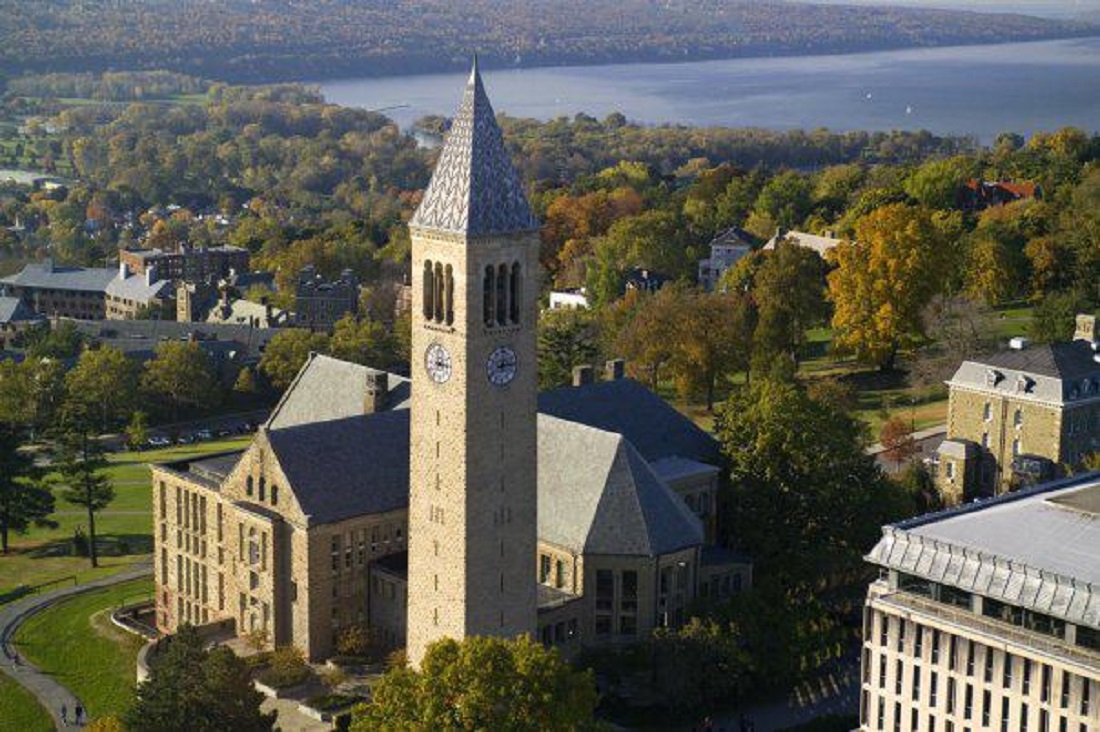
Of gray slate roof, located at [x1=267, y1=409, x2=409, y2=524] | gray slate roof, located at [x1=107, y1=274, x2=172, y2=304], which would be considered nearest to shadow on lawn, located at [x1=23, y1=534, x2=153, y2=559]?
gray slate roof, located at [x1=267, y1=409, x2=409, y2=524]

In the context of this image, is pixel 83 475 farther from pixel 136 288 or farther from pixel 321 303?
pixel 136 288

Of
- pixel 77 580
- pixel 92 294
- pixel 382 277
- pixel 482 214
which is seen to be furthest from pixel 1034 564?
pixel 92 294

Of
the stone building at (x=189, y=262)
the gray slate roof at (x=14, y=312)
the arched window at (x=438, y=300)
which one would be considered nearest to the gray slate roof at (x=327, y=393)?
the arched window at (x=438, y=300)

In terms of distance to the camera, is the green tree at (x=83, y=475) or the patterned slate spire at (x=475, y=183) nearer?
the patterned slate spire at (x=475, y=183)

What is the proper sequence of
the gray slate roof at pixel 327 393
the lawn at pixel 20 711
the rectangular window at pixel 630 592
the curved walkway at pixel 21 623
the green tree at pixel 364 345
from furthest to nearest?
1. the green tree at pixel 364 345
2. the gray slate roof at pixel 327 393
3. the curved walkway at pixel 21 623
4. the lawn at pixel 20 711
5. the rectangular window at pixel 630 592

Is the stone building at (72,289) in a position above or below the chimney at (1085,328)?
below

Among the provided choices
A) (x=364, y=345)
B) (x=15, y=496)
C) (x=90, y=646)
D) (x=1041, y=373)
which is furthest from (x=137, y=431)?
(x=1041, y=373)

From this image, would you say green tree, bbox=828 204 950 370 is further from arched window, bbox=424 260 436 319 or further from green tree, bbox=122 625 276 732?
green tree, bbox=122 625 276 732

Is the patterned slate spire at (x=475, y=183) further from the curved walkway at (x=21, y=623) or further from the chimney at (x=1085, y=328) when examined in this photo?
the chimney at (x=1085, y=328)
